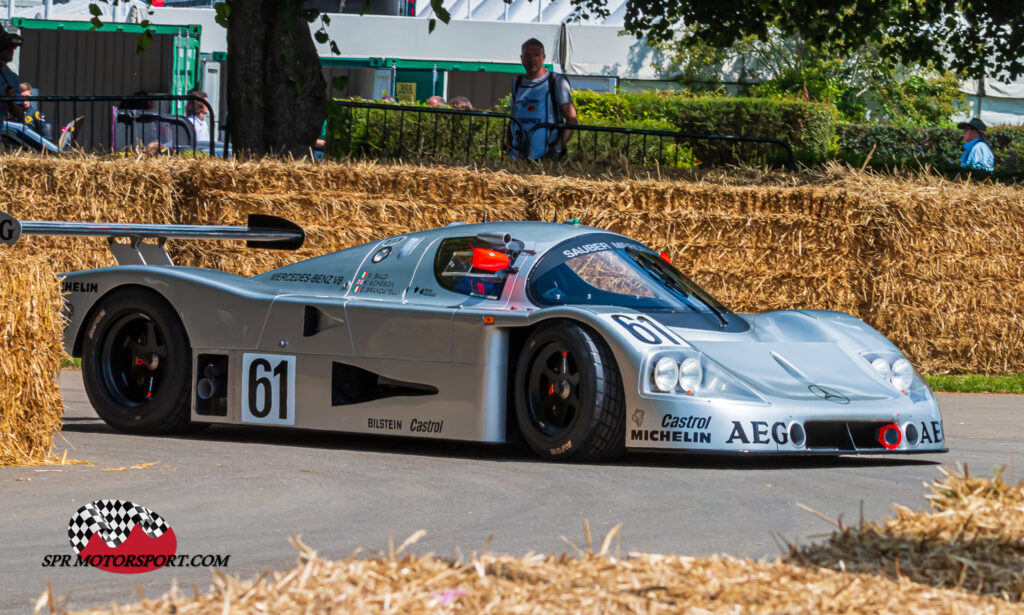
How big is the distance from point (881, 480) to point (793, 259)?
5.18 metres

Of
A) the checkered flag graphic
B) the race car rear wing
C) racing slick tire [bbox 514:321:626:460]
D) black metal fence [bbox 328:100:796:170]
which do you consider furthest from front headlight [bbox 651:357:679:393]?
black metal fence [bbox 328:100:796:170]

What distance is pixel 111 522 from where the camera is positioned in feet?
16.7

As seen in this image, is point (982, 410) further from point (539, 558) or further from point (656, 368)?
point (539, 558)

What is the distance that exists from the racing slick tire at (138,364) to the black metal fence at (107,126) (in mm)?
4247

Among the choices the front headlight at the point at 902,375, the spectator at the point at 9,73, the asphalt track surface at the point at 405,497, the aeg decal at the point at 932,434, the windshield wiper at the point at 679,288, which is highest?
the spectator at the point at 9,73

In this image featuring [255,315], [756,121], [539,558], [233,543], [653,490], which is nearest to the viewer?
[539,558]

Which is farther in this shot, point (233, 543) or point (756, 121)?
point (756, 121)

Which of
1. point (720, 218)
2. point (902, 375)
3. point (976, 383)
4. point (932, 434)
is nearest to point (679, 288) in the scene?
point (902, 375)

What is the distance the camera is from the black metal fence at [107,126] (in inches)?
523

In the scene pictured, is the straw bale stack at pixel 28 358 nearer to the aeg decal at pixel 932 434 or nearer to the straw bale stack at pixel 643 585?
the straw bale stack at pixel 643 585

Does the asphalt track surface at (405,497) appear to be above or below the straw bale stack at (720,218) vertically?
below

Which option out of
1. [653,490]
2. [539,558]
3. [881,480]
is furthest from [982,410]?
[539,558]

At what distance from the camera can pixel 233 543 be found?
4848 millimetres

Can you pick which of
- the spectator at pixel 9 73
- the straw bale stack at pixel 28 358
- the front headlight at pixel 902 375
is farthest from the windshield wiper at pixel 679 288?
the spectator at pixel 9 73
